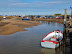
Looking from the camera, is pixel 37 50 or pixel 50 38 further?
pixel 50 38

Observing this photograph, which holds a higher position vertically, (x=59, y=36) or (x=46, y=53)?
(x=59, y=36)

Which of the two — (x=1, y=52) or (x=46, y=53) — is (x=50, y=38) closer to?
(x=46, y=53)

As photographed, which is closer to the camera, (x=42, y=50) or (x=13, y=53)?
(x=13, y=53)

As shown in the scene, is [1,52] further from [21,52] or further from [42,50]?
[42,50]

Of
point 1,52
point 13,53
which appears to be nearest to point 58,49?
point 13,53

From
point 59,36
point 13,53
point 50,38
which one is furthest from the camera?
point 59,36

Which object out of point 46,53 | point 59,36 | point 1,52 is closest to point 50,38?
point 59,36

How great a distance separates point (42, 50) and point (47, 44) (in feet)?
4.61

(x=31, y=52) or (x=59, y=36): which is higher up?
(x=59, y=36)

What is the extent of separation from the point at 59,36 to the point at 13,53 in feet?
35.0

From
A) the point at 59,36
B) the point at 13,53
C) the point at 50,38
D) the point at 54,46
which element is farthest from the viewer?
the point at 59,36

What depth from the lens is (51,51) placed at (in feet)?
64.5

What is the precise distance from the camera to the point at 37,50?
66.5ft

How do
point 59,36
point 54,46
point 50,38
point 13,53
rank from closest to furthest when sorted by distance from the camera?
point 13,53 < point 54,46 < point 50,38 < point 59,36
